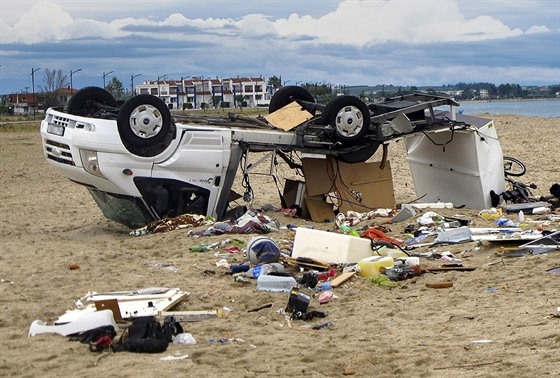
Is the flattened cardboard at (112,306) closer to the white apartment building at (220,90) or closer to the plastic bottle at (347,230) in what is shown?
the plastic bottle at (347,230)

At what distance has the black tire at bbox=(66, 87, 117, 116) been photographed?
48.6 ft

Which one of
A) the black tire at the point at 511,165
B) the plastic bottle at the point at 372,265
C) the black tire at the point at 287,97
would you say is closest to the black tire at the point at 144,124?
the black tire at the point at 287,97

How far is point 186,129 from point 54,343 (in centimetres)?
705

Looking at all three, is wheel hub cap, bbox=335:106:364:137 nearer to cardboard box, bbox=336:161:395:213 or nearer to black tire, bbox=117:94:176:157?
cardboard box, bbox=336:161:395:213

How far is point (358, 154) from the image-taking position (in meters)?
14.8

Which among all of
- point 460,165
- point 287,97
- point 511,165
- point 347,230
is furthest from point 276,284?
point 511,165

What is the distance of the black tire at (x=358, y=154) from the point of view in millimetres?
14711

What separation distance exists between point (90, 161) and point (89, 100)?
163cm

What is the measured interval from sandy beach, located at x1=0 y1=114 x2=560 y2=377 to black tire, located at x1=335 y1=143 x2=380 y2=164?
1.09 meters

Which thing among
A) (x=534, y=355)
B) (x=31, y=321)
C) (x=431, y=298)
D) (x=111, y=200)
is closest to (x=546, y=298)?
(x=431, y=298)

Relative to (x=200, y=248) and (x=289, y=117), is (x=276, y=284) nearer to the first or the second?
(x=200, y=248)

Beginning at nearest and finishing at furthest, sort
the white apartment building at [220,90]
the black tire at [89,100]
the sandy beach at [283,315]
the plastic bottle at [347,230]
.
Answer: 1. the sandy beach at [283,315]
2. the plastic bottle at [347,230]
3. the black tire at [89,100]
4. the white apartment building at [220,90]

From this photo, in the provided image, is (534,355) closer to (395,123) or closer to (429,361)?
(429,361)

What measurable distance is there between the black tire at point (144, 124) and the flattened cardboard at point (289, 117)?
1.84 meters
